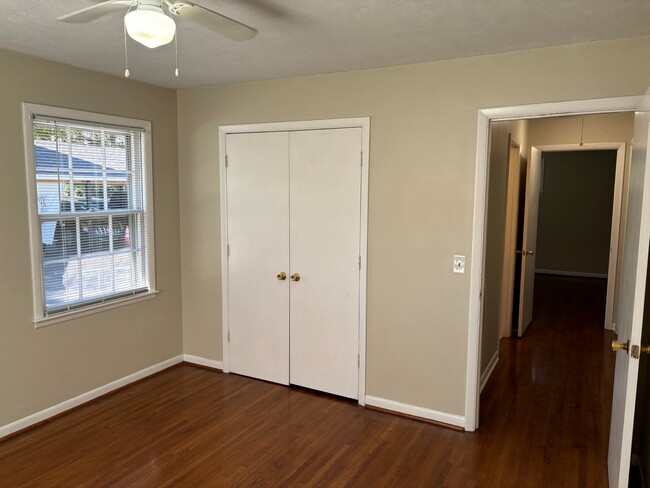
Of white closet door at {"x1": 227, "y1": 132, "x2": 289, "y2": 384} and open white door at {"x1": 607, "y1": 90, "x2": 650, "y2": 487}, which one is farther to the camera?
white closet door at {"x1": 227, "y1": 132, "x2": 289, "y2": 384}

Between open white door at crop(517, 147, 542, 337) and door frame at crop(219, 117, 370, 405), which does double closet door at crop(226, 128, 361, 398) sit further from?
open white door at crop(517, 147, 542, 337)

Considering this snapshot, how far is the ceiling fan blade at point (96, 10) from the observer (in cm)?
174

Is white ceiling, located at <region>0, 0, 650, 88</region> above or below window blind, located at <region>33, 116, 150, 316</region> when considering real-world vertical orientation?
above

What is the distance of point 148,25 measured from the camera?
1.64 metres

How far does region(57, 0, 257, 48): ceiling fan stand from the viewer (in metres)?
Answer: 1.64

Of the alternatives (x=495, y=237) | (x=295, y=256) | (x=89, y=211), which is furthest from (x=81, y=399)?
(x=495, y=237)

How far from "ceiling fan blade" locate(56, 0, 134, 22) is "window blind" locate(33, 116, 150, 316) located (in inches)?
60.3

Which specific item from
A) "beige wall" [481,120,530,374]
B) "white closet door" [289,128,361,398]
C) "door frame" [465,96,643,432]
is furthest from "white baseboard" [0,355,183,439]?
"beige wall" [481,120,530,374]

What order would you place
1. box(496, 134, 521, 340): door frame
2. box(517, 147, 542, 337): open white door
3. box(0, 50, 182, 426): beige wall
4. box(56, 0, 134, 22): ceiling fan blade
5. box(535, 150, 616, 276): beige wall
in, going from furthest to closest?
box(535, 150, 616, 276): beige wall < box(517, 147, 542, 337): open white door < box(496, 134, 521, 340): door frame < box(0, 50, 182, 426): beige wall < box(56, 0, 134, 22): ceiling fan blade

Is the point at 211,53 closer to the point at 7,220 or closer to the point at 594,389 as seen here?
the point at 7,220

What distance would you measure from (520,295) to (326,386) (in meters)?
2.55

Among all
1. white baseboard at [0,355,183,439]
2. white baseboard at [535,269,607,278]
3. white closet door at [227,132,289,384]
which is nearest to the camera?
white baseboard at [0,355,183,439]

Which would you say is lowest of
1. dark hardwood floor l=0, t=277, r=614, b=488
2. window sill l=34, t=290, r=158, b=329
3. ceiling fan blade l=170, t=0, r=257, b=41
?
dark hardwood floor l=0, t=277, r=614, b=488

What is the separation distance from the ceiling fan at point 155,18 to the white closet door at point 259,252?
1.77 m
